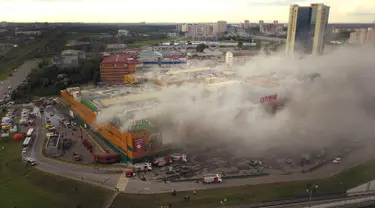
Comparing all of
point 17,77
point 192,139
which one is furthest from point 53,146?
point 17,77

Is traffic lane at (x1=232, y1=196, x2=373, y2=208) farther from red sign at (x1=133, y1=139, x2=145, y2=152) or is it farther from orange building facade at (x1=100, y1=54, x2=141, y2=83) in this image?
orange building facade at (x1=100, y1=54, x2=141, y2=83)

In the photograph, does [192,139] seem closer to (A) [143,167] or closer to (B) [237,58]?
(A) [143,167]

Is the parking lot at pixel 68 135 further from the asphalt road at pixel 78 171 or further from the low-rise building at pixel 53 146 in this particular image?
the asphalt road at pixel 78 171

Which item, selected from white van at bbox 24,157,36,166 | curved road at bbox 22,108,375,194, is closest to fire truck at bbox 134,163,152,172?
curved road at bbox 22,108,375,194

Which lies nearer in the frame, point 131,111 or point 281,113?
point 131,111

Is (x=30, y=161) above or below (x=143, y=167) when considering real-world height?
below

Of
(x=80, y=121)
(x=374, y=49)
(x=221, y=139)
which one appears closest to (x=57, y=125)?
(x=80, y=121)

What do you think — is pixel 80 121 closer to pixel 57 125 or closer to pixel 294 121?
pixel 57 125
